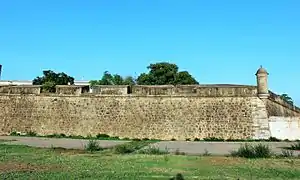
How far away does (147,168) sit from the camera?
9172 millimetres

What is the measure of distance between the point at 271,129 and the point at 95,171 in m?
15.4

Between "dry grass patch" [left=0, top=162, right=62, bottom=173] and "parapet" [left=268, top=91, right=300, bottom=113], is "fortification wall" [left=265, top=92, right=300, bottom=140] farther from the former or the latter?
"dry grass patch" [left=0, top=162, right=62, bottom=173]

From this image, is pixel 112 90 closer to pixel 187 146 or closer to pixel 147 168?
pixel 187 146

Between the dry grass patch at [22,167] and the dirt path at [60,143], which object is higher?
the dirt path at [60,143]

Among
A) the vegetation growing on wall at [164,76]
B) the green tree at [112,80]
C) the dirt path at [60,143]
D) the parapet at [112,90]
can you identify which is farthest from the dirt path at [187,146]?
the green tree at [112,80]

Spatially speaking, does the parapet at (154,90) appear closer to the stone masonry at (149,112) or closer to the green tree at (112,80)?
the stone masonry at (149,112)

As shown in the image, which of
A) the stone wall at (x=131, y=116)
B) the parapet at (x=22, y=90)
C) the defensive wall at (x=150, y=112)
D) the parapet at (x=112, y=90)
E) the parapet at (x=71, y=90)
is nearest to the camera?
the defensive wall at (x=150, y=112)

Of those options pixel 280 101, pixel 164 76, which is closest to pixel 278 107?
pixel 280 101

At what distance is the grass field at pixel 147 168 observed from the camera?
7926 mm

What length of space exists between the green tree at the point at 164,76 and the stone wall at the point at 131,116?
26936 millimetres

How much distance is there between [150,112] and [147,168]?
14.3 meters

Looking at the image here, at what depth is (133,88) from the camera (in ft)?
→ 79.3

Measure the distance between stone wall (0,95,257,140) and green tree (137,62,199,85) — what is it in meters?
26.9

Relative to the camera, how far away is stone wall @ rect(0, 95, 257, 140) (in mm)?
22297
